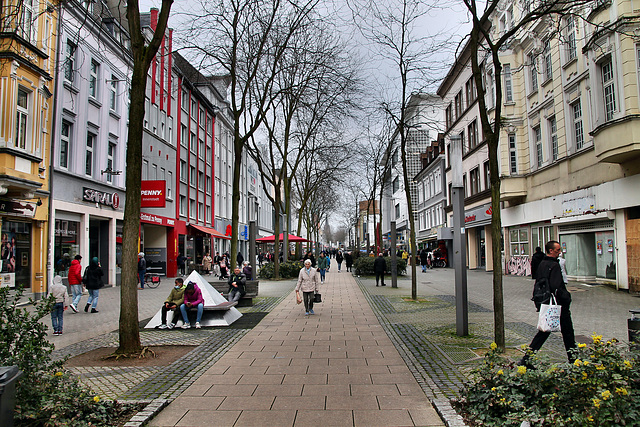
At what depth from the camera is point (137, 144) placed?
824cm

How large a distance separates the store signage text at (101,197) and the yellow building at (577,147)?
1803 centimetres

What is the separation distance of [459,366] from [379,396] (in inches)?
73.2

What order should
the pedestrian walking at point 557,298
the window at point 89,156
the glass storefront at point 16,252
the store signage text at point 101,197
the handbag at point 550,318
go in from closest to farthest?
the handbag at point 550,318
the pedestrian walking at point 557,298
the glass storefront at point 16,252
the store signage text at point 101,197
the window at point 89,156

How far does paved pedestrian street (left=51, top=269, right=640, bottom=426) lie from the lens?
5090 millimetres

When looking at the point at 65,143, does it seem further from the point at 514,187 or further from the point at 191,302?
the point at 514,187

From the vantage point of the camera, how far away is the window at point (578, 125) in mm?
20234

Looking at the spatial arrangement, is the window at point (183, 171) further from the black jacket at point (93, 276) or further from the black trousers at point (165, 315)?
Result: the black trousers at point (165, 315)

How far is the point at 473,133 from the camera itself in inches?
1364

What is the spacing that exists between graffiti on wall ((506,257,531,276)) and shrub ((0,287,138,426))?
25137mm

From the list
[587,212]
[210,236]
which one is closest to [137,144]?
[587,212]

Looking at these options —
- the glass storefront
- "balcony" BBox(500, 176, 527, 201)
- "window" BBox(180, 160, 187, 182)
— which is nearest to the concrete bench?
the glass storefront

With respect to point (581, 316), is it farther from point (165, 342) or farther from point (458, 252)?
point (165, 342)

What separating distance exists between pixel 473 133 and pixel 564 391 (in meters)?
32.7

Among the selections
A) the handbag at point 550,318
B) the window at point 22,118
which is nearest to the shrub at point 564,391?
the handbag at point 550,318
